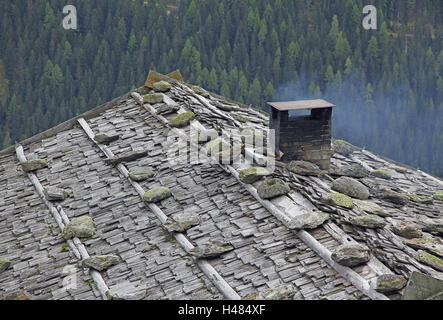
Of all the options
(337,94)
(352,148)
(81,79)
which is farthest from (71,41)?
(352,148)

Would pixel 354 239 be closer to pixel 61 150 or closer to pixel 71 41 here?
pixel 61 150

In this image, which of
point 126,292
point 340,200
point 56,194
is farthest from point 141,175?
point 340,200

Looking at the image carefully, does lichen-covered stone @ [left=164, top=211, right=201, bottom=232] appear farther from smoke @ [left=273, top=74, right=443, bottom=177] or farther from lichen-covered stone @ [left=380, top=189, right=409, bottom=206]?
smoke @ [left=273, top=74, right=443, bottom=177]

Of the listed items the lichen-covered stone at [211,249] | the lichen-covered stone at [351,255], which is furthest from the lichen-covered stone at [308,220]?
the lichen-covered stone at [211,249]

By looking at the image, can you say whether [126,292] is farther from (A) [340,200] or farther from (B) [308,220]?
(A) [340,200]

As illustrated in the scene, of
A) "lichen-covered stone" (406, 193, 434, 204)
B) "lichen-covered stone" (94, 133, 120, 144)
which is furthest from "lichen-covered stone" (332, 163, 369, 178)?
"lichen-covered stone" (94, 133, 120, 144)

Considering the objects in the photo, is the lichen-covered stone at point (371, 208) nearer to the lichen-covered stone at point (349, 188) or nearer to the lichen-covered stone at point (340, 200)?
the lichen-covered stone at point (340, 200)
